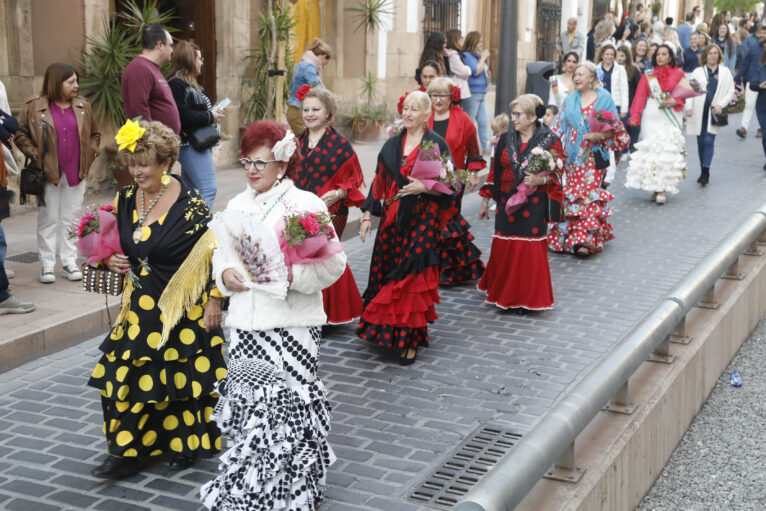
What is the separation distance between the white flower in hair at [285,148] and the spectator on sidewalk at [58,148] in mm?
4127

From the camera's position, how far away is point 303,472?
14.5 feet

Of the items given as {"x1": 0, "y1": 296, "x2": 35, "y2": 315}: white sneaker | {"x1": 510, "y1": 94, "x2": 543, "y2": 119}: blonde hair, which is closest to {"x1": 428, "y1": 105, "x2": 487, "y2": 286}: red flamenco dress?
{"x1": 510, "y1": 94, "x2": 543, "y2": 119}: blonde hair

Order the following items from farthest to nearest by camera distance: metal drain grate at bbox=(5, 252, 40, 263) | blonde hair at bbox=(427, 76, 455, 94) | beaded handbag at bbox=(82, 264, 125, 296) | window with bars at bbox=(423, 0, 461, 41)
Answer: window with bars at bbox=(423, 0, 461, 41)
metal drain grate at bbox=(5, 252, 40, 263)
blonde hair at bbox=(427, 76, 455, 94)
beaded handbag at bbox=(82, 264, 125, 296)

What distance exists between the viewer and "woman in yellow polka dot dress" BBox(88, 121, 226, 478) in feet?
15.9

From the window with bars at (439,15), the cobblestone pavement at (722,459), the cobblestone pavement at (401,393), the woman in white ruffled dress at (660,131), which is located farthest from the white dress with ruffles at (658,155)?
the window with bars at (439,15)

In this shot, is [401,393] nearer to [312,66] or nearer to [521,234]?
[521,234]

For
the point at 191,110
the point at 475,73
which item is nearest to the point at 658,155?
the point at 475,73

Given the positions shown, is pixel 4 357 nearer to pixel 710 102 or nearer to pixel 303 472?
pixel 303 472

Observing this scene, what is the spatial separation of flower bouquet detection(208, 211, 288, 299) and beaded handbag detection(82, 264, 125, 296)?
0.92 meters

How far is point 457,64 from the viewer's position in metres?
14.9

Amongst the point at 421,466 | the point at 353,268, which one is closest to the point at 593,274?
the point at 353,268

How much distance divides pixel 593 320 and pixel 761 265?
1780mm

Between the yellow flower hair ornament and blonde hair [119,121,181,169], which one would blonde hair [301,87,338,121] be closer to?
blonde hair [119,121,181,169]

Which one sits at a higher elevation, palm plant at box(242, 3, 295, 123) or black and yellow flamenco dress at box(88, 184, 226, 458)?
palm plant at box(242, 3, 295, 123)
